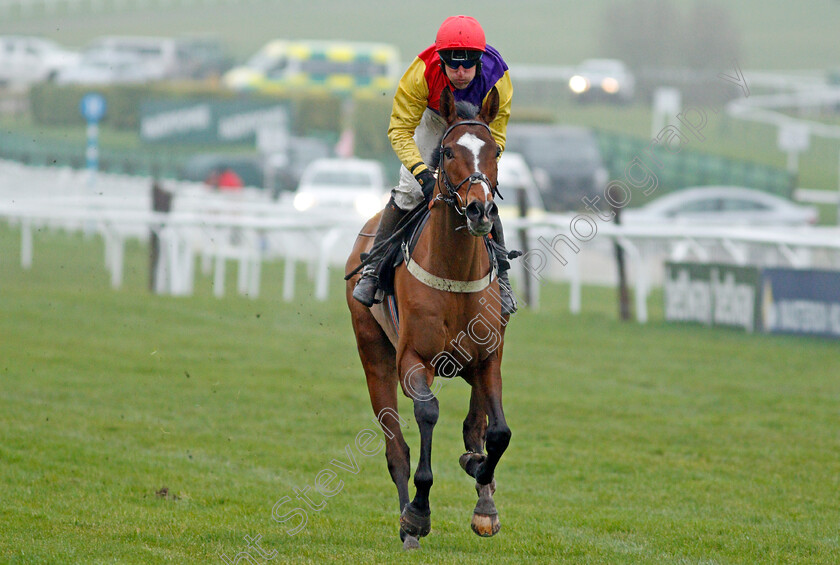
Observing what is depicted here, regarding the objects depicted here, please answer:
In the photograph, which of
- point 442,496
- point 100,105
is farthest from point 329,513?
point 100,105

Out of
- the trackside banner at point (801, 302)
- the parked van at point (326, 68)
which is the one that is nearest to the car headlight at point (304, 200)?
the trackside banner at point (801, 302)

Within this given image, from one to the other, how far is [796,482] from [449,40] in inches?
146

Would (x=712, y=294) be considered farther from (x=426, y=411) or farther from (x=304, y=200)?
(x=304, y=200)

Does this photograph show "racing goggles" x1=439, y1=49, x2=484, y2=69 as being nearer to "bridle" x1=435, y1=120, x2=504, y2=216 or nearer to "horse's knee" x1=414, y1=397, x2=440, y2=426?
"bridle" x1=435, y1=120, x2=504, y2=216

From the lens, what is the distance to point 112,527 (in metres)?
5.81

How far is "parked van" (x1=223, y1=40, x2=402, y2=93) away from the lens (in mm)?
37312

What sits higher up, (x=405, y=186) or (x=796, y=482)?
(x=405, y=186)

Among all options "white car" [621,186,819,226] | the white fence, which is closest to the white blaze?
the white fence

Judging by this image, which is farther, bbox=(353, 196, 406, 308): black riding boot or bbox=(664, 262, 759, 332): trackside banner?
bbox=(664, 262, 759, 332): trackside banner

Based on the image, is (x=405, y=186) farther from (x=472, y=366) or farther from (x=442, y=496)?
(x=442, y=496)

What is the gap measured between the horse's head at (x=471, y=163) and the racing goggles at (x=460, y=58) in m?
0.16

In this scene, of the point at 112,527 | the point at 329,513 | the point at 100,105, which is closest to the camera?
the point at 112,527

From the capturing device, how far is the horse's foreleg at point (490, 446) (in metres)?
5.37

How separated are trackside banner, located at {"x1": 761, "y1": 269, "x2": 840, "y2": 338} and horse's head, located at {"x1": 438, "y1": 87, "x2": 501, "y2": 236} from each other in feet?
26.6
